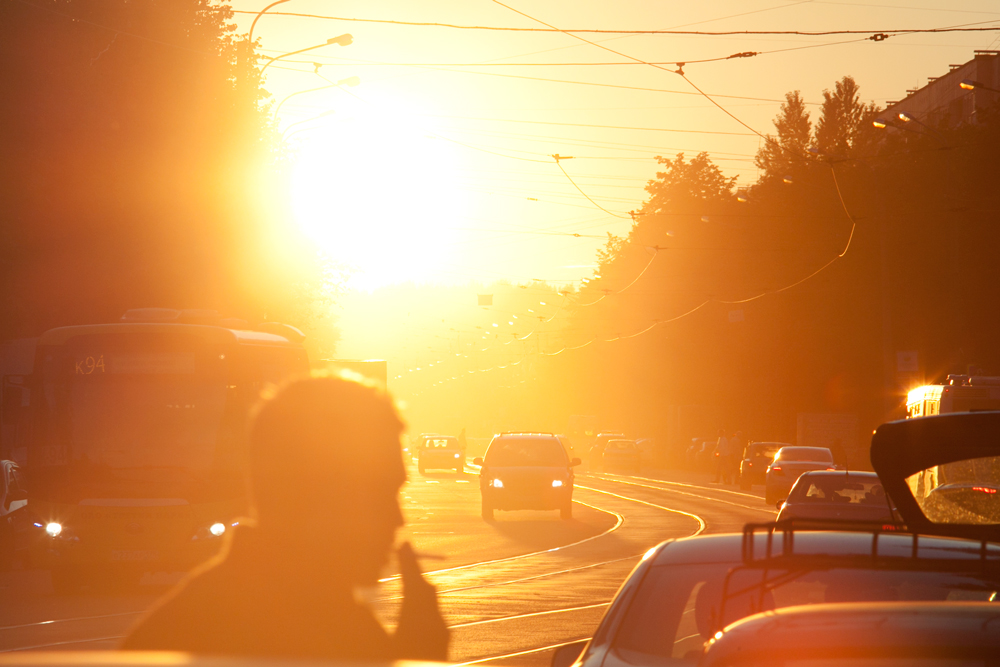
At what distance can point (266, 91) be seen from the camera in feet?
123

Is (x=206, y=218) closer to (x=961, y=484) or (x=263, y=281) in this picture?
(x=263, y=281)

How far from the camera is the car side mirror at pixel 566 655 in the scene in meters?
4.85

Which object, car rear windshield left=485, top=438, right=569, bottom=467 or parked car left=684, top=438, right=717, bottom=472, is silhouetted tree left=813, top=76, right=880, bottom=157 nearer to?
parked car left=684, top=438, right=717, bottom=472

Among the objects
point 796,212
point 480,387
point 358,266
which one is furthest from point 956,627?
point 480,387

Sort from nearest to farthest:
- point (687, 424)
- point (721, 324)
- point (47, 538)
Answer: point (47, 538) < point (721, 324) < point (687, 424)

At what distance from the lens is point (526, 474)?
2700cm

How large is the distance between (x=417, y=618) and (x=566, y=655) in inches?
68.8

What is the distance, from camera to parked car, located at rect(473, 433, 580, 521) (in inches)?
1063

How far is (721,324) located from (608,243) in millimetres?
28464

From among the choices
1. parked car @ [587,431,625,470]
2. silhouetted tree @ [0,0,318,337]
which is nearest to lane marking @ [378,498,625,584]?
silhouetted tree @ [0,0,318,337]

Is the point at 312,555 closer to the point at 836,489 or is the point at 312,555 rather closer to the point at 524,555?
the point at 836,489

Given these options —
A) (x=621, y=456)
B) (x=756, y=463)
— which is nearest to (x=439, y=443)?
(x=621, y=456)

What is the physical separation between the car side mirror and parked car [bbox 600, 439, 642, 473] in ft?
193

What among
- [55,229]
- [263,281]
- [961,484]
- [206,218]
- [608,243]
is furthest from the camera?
[608,243]
